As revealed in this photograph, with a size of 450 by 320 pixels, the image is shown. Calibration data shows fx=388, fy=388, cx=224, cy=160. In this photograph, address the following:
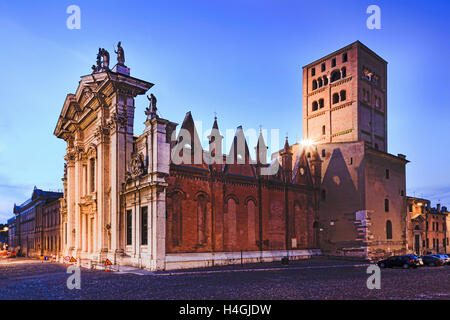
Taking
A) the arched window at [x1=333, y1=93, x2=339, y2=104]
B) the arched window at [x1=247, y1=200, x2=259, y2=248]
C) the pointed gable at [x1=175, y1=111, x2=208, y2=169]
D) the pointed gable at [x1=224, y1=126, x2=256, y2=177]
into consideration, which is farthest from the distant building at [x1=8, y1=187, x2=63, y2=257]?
the arched window at [x1=333, y1=93, x2=339, y2=104]

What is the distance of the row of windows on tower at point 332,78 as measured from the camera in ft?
137

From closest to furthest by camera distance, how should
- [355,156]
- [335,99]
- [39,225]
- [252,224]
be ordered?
[252,224] → [355,156] → [335,99] → [39,225]

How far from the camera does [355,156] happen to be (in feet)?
119

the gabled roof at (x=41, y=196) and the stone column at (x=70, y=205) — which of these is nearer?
the stone column at (x=70, y=205)

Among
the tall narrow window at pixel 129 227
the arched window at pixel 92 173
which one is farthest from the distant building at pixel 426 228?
the arched window at pixel 92 173

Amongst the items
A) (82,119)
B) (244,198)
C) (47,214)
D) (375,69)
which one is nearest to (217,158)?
(244,198)

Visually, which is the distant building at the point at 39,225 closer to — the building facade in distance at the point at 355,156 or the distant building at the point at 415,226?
the building facade in distance at the point at 355,156

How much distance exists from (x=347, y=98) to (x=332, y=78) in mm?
3571

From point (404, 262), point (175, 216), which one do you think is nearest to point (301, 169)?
point (404, 262)

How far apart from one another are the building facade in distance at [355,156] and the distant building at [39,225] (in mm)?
32776

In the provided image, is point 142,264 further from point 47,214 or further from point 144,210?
point 47,214

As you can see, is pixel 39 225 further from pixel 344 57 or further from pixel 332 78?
pixel 344 57

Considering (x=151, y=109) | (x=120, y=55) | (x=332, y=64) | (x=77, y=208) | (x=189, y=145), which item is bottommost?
(x=77, y=208)

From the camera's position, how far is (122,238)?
2823 centimetres
